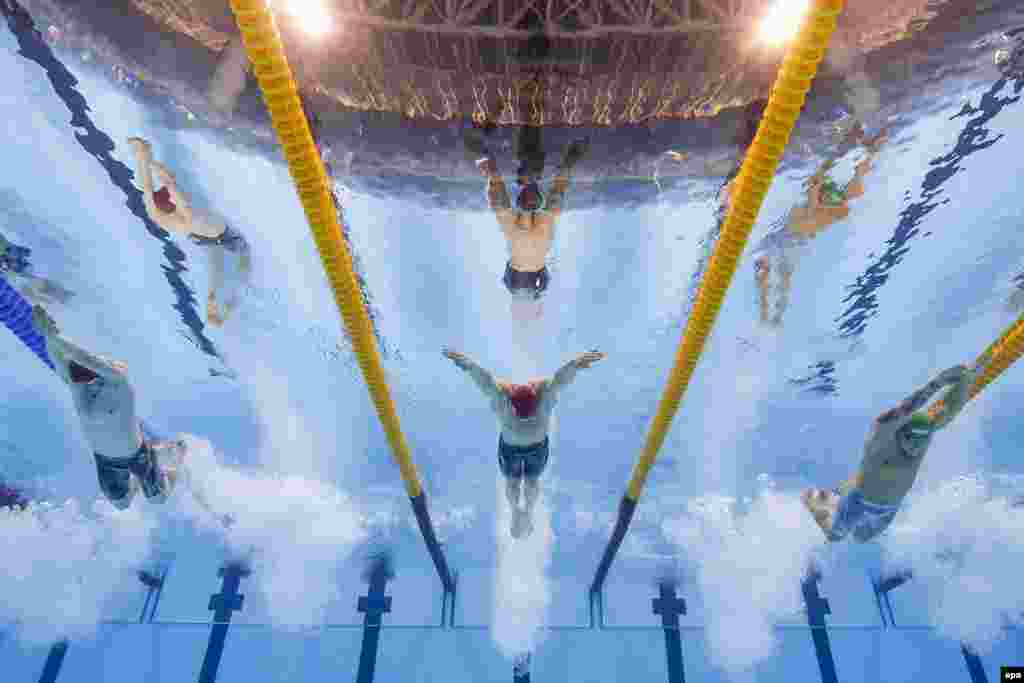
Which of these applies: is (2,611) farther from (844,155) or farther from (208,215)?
(844,155)

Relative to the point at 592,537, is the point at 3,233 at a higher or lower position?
higher

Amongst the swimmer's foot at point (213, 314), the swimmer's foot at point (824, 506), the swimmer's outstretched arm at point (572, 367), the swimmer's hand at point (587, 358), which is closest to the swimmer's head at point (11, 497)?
the swimmer's foot at point (213, 314)

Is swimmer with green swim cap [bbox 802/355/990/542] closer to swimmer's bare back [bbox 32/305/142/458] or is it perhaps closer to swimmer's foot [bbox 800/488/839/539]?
swimmer's foot [bbox 800/488/839/539]

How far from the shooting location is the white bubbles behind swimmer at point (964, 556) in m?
10.2

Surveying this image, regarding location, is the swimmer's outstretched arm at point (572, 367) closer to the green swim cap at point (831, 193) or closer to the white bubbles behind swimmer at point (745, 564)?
the green swim cap at point (831, 193)

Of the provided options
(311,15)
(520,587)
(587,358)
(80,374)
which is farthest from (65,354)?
(520,587)

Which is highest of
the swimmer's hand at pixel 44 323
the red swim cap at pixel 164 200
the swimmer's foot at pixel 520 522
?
the red swim cap at pixel 164 200

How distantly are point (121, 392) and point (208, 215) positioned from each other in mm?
1711

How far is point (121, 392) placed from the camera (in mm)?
Result: 6031

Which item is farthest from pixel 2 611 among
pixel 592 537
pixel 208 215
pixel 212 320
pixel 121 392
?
pixel 592 537

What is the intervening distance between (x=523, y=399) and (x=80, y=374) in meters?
3.31

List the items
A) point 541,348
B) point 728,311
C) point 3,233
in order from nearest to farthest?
point 3,233
point 728,311
point 541,348

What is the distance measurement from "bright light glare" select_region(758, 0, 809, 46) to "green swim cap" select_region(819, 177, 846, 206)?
2908 mm

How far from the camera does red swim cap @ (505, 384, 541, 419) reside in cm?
566
